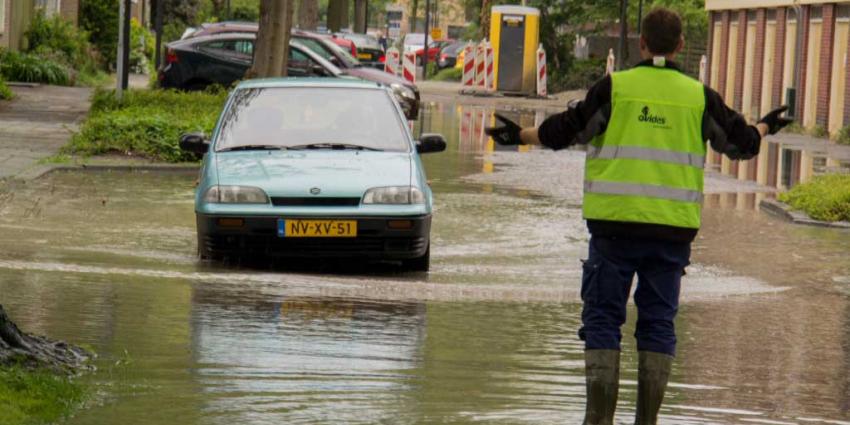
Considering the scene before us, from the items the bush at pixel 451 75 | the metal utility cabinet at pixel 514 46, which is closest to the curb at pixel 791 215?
the metal utility cabinet at pixel 514 46

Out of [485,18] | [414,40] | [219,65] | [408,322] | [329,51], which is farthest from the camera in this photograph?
[414,40]

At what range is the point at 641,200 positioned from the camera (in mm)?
6516

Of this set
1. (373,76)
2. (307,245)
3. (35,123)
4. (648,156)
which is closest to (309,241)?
(307,245)

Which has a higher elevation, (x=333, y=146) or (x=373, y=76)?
(x=373, y=76)

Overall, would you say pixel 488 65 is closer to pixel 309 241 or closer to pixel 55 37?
pixel 55 37

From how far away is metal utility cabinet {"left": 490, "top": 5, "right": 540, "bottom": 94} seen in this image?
4950cm

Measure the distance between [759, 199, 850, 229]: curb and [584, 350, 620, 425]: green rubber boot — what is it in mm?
10035

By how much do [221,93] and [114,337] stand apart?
1813 centimetres

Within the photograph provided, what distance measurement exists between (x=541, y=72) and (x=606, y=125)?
42.6m

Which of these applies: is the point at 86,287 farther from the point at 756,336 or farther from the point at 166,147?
the point at 166,147

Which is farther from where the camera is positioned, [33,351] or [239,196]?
[239,196]

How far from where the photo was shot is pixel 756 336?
9.55 m

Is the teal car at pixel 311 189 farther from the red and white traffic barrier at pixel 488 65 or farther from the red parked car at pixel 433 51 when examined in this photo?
the red parked car at pixel 433 51

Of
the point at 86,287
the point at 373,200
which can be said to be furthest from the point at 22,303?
the point at 373,200
